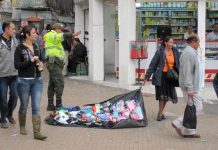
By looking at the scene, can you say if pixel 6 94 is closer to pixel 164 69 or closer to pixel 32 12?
pixel 164 69

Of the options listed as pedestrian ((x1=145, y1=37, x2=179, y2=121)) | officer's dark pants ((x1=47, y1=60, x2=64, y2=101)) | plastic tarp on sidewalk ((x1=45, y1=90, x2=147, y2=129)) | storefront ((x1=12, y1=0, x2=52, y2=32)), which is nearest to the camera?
plastic tarp on sidewalk ((x1=45, y1=90, x2=147, y2=129))

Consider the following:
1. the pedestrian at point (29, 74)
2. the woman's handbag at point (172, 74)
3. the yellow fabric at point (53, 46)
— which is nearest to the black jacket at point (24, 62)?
the pedestrian at point (29, 74)

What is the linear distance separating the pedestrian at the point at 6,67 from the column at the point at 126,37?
214 inches

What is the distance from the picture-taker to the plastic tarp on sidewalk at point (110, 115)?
363 inches

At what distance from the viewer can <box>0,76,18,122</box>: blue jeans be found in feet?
29.1

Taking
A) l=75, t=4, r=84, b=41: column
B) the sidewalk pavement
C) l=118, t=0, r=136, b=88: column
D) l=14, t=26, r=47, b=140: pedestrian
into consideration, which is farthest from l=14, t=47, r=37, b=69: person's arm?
l=75, t=4, r=84, b=41: column

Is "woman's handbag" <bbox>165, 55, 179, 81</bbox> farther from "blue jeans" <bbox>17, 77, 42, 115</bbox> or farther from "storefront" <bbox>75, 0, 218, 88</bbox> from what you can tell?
"storefront" <bbox>75, 0, 218, 88</bbox>

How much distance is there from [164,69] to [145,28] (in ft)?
20.9

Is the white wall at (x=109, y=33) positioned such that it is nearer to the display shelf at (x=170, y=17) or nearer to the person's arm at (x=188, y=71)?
the display shelf at (x=170, y=17)

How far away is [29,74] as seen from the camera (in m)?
8.12

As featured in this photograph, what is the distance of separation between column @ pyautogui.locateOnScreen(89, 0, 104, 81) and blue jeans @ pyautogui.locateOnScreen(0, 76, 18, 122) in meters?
6.72

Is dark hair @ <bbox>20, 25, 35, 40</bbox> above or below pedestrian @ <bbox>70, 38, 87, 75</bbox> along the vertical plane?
above

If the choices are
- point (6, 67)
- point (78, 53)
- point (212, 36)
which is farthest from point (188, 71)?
point (78, 53)

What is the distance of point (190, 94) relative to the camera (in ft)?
26.7
